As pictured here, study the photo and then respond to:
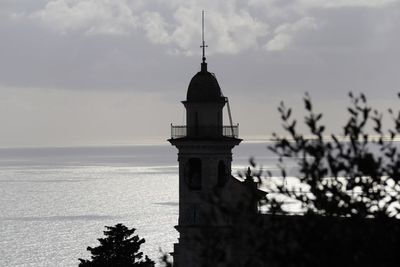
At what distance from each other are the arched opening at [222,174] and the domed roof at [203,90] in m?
2.82

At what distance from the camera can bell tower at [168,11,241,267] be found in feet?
144

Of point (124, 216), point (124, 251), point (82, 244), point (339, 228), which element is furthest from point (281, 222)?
point (124, 216)

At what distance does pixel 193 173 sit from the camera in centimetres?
4469

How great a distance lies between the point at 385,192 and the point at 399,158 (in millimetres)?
671

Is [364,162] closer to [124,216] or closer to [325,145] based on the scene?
[325,145]

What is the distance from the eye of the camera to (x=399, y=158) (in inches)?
731

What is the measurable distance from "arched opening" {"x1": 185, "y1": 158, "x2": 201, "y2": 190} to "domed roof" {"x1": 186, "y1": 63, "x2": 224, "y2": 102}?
2672 mm

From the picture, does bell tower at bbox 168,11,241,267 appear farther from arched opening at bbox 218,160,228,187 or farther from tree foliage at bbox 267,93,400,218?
tree foliage at bbox 267,93,400,218

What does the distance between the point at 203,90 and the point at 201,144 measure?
2.34 metres

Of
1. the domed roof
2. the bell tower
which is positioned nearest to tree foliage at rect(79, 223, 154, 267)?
the bell tower

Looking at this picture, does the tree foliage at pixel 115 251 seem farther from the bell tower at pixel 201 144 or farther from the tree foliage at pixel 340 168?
the tree foliage at pixel 340 168

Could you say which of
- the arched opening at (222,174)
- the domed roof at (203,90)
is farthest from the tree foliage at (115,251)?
the domed roof at (203,90)

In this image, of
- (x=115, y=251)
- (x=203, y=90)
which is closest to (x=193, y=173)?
(x=203, y=90)

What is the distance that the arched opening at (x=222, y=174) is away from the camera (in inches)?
1751
